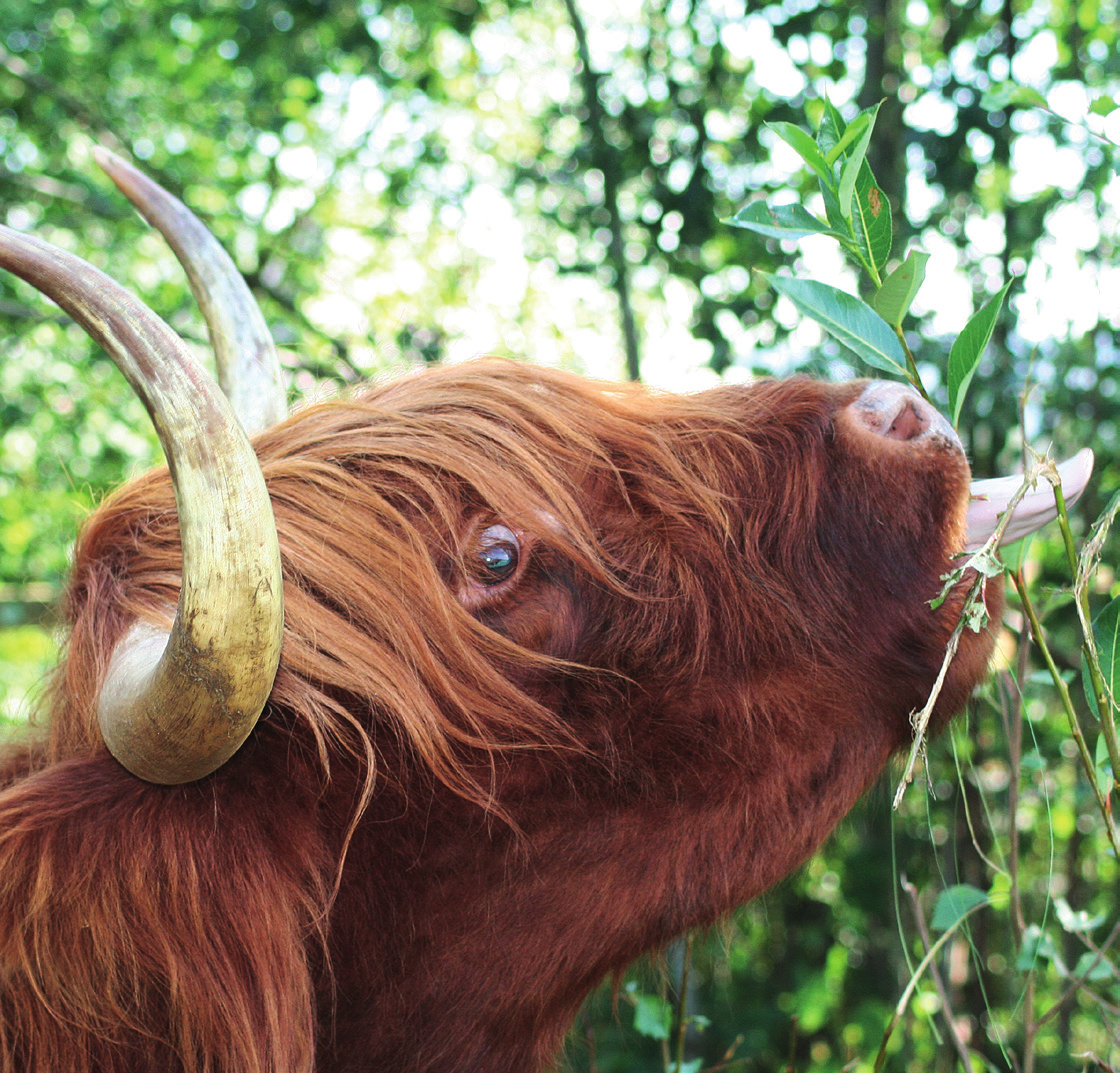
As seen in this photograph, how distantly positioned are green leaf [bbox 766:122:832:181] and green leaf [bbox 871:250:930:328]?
0.19 metres

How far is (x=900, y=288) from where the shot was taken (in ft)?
5.21

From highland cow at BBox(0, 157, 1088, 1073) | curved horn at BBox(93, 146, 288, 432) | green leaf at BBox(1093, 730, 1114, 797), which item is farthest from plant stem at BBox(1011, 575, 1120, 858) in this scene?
curved horn at BBox(93, 146, 288, 432)

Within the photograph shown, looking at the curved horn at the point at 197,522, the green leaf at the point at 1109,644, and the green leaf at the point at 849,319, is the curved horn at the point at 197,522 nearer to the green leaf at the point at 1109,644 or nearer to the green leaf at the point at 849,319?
the green leaf at the point at 849,319

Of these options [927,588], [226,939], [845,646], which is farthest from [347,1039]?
[927,588]

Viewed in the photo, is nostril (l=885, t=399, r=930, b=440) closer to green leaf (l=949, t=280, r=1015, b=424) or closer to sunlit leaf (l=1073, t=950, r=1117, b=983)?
green leaf (l=949, t=280, r=1015, b=424)

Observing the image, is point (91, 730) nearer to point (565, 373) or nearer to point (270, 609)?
point (270, 609)

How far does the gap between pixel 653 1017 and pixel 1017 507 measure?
1.60 metres

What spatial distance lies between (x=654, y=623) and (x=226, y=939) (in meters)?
0.80

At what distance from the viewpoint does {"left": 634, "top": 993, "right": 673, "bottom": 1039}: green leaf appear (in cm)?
243

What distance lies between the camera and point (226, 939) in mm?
1473

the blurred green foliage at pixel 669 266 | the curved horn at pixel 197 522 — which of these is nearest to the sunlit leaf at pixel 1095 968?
the blurred green foliage at pixel 669 266

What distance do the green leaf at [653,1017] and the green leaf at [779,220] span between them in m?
1.75

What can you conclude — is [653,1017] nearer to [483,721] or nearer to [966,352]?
[483,721]

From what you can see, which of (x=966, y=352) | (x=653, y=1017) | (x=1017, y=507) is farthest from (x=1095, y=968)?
(x=966, y=352)
